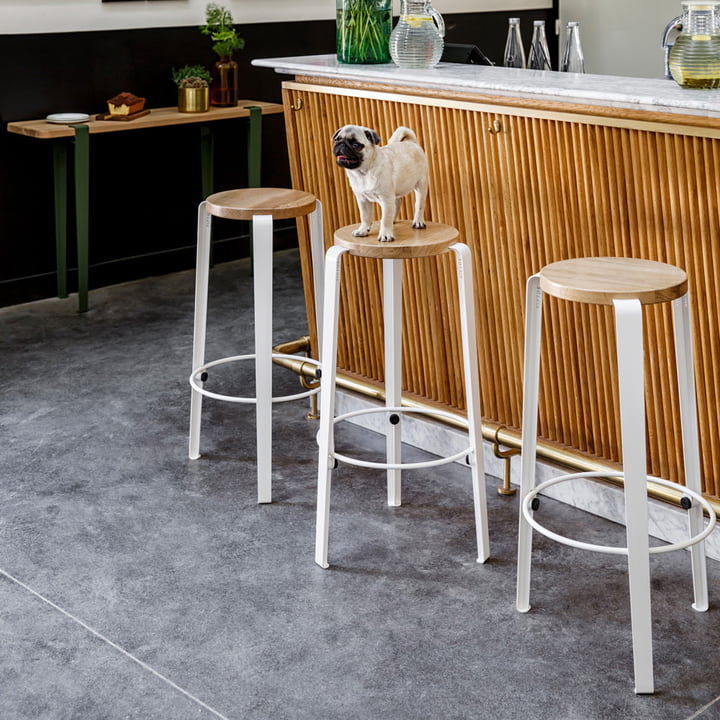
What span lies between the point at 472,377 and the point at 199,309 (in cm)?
103

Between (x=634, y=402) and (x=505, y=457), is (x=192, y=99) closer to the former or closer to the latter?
(x=505, y=457)

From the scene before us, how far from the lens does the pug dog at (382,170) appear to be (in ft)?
8.56

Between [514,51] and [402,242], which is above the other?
[514,51]

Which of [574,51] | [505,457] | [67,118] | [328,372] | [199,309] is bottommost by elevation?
[505,457]

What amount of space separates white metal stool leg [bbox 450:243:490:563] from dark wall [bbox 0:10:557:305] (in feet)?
10.6

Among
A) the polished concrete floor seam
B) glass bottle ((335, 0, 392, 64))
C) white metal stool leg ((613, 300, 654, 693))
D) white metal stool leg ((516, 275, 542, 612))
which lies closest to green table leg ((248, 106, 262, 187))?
glass bottle ((335, 0, 392, 64))

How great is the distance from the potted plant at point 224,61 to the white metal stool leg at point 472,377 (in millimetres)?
3208

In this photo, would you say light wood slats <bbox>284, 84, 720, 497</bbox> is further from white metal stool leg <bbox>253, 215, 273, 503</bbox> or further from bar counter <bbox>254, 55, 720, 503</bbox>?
white metal stool leg <bbox>253, 215, 273, 503</bbox>

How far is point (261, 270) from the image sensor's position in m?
2.95

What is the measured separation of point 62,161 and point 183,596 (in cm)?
303

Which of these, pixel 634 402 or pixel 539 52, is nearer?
pixel 634 402

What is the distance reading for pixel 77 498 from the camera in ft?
10.5

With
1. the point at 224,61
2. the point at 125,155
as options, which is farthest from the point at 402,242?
the point at 125,155

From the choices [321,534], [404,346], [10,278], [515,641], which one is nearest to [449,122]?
[404,346]
